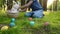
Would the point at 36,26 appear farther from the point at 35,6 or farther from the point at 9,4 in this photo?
the point at 9,4

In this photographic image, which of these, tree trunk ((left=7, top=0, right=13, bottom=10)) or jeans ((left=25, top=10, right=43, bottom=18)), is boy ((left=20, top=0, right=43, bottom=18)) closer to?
jeans ((left=25, top=10, right=43, bottom=18))

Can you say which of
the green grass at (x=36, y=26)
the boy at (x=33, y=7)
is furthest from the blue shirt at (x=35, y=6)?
the green grass at (x=36, y=26)

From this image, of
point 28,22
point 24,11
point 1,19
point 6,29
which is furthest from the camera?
point 24,11

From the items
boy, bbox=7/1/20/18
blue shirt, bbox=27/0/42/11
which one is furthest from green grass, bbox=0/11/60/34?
blue shirt, bbox=27/0/42/11

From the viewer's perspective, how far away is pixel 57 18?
2258 mm

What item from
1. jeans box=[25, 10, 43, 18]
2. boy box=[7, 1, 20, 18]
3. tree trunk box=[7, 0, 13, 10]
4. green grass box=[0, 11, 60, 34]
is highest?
tree trunk box=[7, 0, 13, 10]

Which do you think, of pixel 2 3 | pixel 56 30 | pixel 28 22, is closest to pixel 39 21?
pixel 28 22

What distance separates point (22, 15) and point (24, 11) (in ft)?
0.50

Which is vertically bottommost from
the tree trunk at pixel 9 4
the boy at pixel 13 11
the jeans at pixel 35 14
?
the jeans at pixel 35 14

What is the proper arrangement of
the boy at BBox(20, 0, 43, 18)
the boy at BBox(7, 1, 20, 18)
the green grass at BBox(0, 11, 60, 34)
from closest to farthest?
the green grass at BBox(0, 11, 60, 34)
the boy at BBox(7, 1, 20, 18)
the boy at BBox(20, 0, 43, 18)

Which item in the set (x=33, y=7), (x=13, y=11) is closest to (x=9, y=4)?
(x=13, y=11)

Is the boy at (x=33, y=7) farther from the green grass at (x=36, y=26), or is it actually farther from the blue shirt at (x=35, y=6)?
the green grass at (x=36, y=26)

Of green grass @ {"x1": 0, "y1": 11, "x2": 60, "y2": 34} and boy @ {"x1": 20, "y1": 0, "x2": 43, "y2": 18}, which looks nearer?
green grass @ {"x1": 0, "y1": 11, "x2": 60, "y2": 34}

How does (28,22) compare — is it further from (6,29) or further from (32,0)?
(32,0)
